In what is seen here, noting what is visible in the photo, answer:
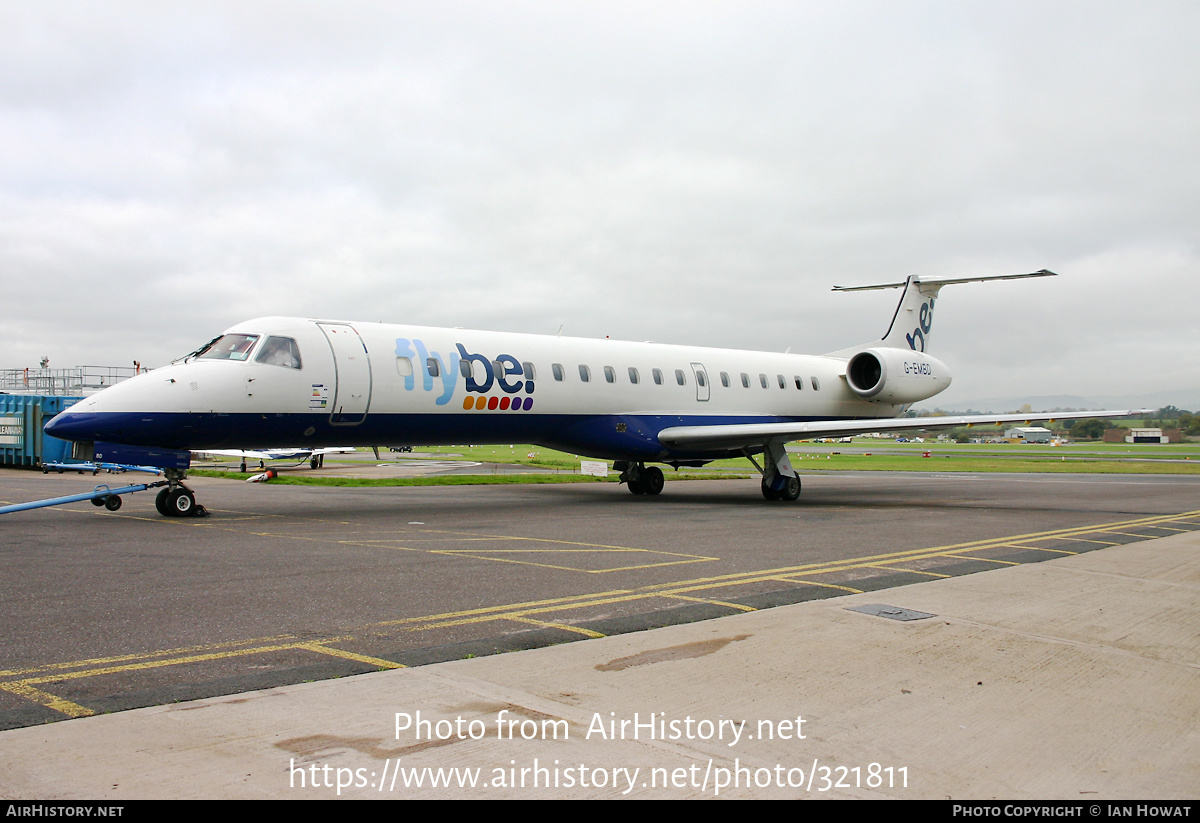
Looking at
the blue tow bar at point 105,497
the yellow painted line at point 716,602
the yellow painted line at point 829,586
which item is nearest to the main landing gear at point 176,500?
the blue tow bar at point 105,497

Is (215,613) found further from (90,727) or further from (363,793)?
(363,793)

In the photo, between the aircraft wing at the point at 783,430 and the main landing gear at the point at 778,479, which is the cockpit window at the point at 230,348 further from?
the main landing gear at the point at 778,479

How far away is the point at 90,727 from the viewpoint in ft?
14.4

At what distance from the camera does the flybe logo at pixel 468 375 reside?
16.9 meters

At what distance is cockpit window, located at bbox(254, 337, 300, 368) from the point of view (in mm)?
15245

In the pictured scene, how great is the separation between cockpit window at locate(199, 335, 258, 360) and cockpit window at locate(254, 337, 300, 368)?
23 centimetres

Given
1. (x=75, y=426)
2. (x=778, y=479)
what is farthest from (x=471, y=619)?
(x=778, y=479)

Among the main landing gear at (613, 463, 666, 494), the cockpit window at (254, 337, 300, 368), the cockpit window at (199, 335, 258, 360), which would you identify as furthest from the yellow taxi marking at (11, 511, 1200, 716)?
the main landing gear at (613, 463, 666, 494)

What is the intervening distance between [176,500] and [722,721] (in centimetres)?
1329

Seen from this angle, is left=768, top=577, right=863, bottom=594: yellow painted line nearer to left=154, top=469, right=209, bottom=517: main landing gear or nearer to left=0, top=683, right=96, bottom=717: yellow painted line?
left=0, top=683, right=96, bottom=717: yellow painted line

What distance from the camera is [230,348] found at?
15.3 meters

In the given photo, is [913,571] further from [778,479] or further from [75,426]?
[75,426]

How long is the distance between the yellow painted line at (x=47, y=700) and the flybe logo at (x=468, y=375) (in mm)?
11642
